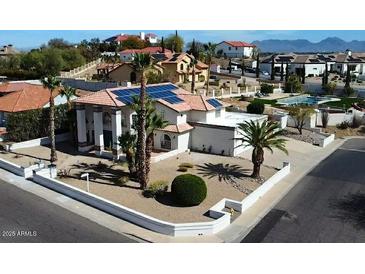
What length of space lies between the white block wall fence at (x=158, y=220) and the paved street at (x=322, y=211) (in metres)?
1.59

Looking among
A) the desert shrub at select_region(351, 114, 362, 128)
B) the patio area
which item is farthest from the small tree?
the patio area

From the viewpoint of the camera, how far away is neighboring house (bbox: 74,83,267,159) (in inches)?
1394

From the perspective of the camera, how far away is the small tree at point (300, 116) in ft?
150

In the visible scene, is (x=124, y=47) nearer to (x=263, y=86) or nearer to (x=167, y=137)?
(x=263, y=86)

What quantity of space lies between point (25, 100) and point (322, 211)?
103 ft

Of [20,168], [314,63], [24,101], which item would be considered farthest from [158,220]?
[314,63]

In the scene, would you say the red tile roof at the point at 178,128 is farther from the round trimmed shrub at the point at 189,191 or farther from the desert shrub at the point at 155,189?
the round trimmed shrub at the point at 189,191

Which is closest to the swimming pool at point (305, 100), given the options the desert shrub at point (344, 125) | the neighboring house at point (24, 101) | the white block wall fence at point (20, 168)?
the desert shrub at point (344, 125)

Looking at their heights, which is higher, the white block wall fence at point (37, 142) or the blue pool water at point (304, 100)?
the blue pool water at point (304, 100)

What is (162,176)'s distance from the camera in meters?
30.7

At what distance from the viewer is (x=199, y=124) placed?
122 feet

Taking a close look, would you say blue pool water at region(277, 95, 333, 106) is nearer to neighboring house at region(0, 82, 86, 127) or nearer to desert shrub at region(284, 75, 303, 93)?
desert shrub at region(284, 75, 303, 93)
